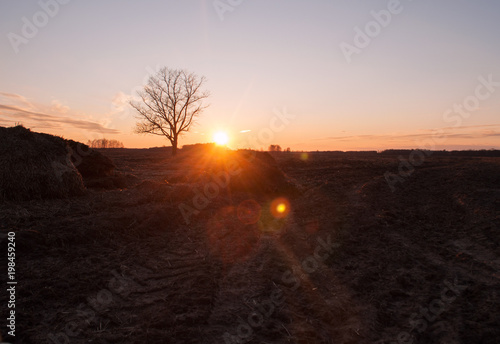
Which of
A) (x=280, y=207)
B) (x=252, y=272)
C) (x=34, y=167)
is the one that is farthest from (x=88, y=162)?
(x=252, y=272)

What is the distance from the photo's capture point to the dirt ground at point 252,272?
132 inches

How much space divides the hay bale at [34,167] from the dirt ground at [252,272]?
506 mm

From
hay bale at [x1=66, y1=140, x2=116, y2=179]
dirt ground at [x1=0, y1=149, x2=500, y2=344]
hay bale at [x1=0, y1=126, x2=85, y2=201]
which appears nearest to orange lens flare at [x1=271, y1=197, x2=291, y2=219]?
dirt ground at [x1=0, y1=149, x2=500, y2=344]

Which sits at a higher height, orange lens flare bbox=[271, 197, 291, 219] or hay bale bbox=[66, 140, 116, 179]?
hay bale bbox=[66, 140, 116, 179]

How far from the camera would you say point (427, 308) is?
3820 mm

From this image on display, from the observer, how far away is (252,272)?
487cm

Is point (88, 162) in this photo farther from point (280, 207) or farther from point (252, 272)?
point (252, 272)

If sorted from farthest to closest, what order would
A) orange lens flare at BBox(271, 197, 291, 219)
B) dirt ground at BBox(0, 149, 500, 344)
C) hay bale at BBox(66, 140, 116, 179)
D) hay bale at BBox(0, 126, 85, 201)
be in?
hay bale at BBox(66, 140, 116, 179) < orange lens flare at BBox(271, 197, 291, 219) < hay bale at BBox(0, 126, 85, 201) < dirt ground at BBox(0, 149, 500, 344)

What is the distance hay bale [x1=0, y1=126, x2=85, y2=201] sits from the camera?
731cm

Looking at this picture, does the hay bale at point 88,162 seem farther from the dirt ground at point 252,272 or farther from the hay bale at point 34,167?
the dirt ground at point 252,272

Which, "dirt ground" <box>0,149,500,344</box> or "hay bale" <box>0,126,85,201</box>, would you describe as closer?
"dirt ground" <box>0,149,500,344</box>

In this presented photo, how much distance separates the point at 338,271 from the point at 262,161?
8.76 m

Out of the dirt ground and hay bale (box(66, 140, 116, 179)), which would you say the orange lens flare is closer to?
the dirt ground

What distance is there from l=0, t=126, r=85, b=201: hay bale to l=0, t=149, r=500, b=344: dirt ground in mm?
506
